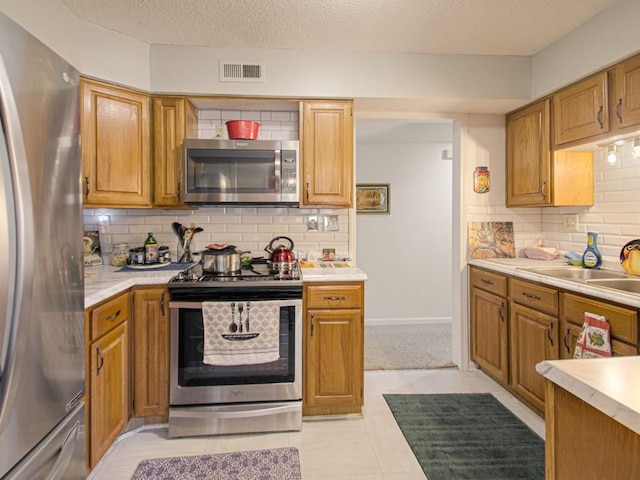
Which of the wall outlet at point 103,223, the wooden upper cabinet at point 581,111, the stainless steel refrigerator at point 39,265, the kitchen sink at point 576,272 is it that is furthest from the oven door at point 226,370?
the wooden upper cabinet at point 581,111

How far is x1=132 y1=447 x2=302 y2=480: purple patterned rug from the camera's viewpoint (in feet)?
5.82

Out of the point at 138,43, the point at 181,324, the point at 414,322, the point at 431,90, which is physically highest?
the point at 138,43

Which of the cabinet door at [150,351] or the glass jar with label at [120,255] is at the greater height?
the glass jar with label at [120,255]

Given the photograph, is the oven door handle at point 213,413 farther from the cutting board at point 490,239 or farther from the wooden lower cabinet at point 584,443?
the cutting board at point 490,239

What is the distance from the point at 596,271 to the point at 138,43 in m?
3.43

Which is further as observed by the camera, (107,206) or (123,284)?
(107,206)

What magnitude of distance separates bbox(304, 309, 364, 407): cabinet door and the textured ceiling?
5.85ft

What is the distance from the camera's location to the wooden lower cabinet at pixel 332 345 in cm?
222

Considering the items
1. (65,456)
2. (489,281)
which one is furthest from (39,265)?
(489,281)

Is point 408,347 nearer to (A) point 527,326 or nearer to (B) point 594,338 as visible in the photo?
(A) point 527,326

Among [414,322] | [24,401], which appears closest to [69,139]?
[24,401]

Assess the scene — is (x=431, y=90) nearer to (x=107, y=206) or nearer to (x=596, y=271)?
(x=596, y=271)

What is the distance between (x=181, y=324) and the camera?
210 centimetres

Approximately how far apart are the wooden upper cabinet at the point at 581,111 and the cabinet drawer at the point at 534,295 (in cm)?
98
